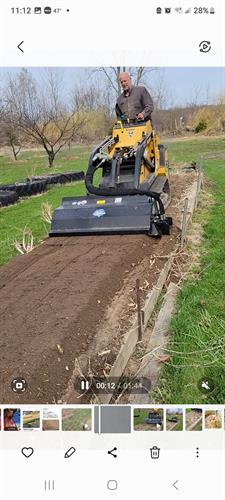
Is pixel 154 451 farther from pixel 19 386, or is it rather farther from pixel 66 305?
pixel 66 305

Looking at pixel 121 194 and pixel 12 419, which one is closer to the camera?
pixel 12 419

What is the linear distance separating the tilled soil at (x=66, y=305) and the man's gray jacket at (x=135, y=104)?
2.03 m

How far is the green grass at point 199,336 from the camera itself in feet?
8.77

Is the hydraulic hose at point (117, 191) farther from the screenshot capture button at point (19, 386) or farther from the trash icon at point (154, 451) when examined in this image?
the trash icon at point (154, 451)

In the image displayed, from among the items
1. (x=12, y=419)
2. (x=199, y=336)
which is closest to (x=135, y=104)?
(x=199, y=336)

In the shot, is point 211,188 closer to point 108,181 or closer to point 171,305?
point 108,181

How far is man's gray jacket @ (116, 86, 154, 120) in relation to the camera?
6582 millimetres

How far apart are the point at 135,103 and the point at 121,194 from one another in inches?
63.4

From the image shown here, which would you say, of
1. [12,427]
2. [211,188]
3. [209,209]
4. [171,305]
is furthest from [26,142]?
[12,427]

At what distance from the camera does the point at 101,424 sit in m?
1.87

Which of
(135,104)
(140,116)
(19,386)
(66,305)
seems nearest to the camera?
(19,386)

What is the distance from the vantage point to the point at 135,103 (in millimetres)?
6691
